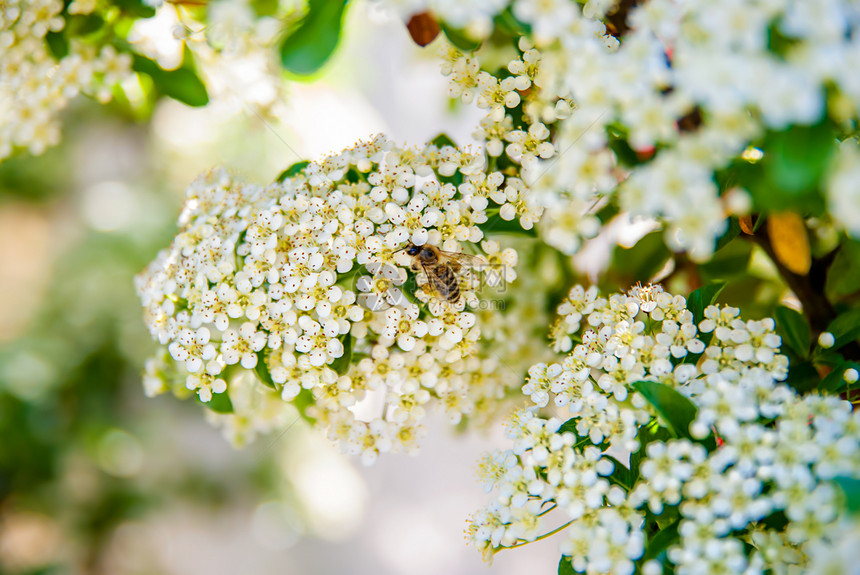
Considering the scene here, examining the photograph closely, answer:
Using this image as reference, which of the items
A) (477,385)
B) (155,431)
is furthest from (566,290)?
(155,431)

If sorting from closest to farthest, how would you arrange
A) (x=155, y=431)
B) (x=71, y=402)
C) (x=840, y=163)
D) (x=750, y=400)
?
(x=840, y=163) → (x=750, y=400) → (x=71, y=402) → (x=155, y=431)

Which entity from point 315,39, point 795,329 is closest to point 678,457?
point 795,329

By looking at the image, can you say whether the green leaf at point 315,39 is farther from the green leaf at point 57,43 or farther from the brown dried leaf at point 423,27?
the green leaf at point 57,43

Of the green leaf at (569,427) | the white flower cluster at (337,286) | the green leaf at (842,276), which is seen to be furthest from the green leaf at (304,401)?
the green leaf at (842,276)

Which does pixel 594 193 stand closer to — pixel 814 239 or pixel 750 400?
pixel 750 400

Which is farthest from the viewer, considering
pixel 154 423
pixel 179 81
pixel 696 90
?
pixel 154 423

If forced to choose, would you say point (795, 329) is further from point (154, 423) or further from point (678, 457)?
point (154, 423)
